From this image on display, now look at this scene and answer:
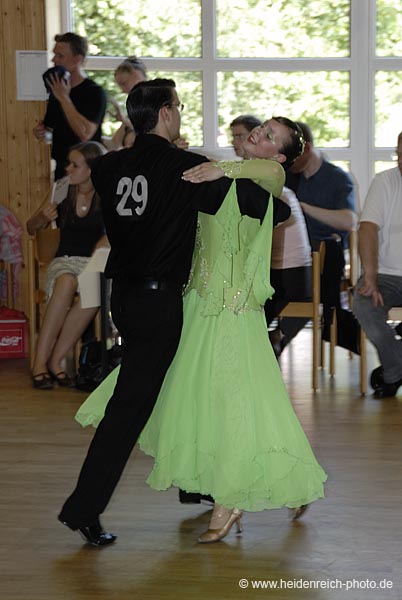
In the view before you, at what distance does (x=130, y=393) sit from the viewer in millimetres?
3242

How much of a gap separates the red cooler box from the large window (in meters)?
1.77

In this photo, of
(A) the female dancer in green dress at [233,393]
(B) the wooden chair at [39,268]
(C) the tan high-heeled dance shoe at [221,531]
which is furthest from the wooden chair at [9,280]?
(C) the tan high-heeled dance shoe at [221,531]

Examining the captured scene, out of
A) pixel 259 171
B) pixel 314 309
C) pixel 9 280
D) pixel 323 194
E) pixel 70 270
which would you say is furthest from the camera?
pixel 9 280

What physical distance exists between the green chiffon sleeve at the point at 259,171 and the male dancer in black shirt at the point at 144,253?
0.10 feet

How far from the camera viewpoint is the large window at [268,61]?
7.77 metres

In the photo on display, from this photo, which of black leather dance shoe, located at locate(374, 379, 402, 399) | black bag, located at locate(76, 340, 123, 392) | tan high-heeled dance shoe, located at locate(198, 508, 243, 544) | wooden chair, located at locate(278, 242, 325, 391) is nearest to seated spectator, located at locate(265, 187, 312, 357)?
wooden chair, located at locate(278, 242, 325, 391)

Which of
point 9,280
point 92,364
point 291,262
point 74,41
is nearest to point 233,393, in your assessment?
point 291,262

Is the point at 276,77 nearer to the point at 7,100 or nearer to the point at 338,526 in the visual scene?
the point at 7,100

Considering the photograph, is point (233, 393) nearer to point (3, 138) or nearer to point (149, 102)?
point (149, 102)

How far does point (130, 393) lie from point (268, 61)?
502 cm

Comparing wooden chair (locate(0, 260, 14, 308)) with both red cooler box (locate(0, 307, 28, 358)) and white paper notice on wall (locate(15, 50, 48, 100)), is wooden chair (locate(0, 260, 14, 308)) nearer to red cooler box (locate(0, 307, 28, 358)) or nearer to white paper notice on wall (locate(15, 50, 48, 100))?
red cooler box (locate(0, 307, 28, 358))

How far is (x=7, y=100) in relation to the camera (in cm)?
742

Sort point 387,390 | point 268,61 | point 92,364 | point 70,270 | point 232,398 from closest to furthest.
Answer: point 232,398 → point 387,390 → point 92,364 → point 70,270 → point 268,61

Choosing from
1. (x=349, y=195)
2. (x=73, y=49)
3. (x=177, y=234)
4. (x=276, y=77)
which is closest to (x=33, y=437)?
(x=177, y=234)
